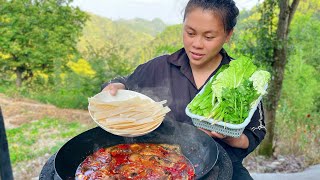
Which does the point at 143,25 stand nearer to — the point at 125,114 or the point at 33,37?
the point at 33,37

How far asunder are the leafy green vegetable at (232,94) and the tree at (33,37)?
24.3m

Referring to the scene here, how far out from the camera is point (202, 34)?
2434 millimetres

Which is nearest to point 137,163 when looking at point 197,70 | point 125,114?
point 125,114

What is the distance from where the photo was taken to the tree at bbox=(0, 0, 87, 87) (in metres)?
25.2

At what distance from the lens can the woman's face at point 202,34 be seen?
2.41m

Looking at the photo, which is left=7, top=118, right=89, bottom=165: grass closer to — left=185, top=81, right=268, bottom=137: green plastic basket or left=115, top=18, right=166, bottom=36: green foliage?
left=185, top=81, right=268, bottom=137: green plastic basket

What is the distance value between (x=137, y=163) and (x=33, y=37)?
25.8 m

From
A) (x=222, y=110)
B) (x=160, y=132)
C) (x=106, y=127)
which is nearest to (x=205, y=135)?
(x=222, y=110)

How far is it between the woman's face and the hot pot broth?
746 mm

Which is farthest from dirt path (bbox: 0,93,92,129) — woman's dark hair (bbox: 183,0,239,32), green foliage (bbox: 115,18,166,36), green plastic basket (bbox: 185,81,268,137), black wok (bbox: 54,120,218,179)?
green foliage (bbox: 115,18,166,36)

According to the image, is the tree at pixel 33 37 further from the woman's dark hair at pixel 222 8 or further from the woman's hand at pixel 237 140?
the woman's hand at pixel 237 140

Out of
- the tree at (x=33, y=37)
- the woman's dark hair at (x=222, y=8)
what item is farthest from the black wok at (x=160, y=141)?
the tree at (x=33, y=37)

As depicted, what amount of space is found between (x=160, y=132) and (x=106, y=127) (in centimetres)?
56

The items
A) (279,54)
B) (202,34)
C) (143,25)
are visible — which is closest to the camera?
(202,34)
